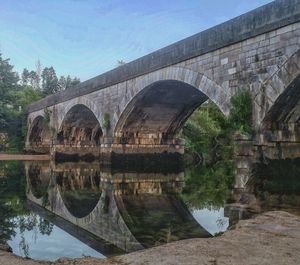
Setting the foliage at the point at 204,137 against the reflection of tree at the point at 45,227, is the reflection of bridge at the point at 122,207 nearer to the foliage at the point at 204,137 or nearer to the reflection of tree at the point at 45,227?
the reflection of tree at the point at 45,227

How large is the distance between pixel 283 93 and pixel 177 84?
7.55 meters

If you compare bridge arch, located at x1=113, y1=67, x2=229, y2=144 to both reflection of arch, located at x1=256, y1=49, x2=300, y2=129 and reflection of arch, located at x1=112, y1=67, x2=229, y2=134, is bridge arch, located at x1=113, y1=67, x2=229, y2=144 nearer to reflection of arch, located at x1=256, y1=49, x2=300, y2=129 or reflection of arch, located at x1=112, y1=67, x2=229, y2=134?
reflection of arch, located at x1=112, y1=67, x2=229, y2=134

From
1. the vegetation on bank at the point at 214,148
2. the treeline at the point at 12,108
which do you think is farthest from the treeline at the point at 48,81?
the vegetation on bank at the point at 214,148

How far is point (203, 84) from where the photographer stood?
14461mm

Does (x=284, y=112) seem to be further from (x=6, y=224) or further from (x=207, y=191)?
(x=6, y=224)

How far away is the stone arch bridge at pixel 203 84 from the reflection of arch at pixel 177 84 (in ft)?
0.11

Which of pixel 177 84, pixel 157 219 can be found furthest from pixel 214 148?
pixel 157 219

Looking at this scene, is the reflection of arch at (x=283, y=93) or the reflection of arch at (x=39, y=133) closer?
the reflection of arch at (x=283, y=93)

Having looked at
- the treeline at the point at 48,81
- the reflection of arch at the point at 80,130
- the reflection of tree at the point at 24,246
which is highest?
the treeline at the point at 48,81

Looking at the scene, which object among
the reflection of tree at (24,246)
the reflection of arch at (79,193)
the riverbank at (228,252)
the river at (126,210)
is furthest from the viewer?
the reflection of arch at (79,193)

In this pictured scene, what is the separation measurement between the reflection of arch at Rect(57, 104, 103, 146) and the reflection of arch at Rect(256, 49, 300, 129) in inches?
831

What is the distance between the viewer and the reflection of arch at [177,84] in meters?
13.5

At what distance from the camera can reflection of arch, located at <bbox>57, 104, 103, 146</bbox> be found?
31812 millimetres

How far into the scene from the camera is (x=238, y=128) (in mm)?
11602
